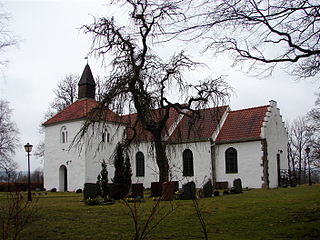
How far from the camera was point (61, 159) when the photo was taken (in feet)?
118

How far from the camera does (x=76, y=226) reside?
10.0 m

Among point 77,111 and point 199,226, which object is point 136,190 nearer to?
point 199,226

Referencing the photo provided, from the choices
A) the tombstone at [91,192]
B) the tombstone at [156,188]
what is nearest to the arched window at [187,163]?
the tombstone at [156,188]

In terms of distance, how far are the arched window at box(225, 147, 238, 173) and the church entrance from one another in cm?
1674

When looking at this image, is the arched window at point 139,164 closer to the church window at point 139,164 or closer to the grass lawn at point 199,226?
the church window at point 139,164

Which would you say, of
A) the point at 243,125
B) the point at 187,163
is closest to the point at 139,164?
the point at 187,163

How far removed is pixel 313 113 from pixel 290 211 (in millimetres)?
38102

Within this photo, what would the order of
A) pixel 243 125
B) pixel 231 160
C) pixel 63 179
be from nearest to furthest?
pixel 231 160 < pixel 243 125 < pixel 63 179

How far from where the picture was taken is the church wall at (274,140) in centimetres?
2925

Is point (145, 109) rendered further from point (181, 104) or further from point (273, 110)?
point (273, 110)

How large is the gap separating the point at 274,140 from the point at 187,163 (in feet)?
25.8

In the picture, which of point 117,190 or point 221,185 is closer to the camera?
point 117,190

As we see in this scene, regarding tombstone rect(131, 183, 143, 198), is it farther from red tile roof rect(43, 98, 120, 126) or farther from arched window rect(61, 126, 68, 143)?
arched window rect(61, 126, 68, 143)

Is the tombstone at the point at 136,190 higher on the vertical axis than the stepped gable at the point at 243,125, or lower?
lower
